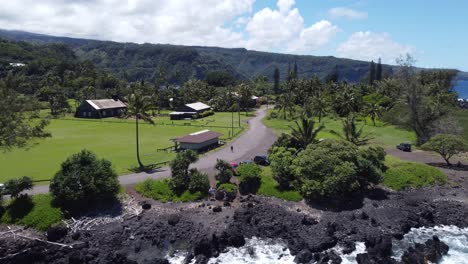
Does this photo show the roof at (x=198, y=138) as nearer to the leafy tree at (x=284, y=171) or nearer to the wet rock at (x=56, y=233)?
the leafy tree at (x=284, y=171)

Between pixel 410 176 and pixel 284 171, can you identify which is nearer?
pixel 284 171

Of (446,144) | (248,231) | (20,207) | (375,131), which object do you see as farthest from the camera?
(375,131)

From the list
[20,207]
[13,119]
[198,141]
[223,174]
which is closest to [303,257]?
[223,174]

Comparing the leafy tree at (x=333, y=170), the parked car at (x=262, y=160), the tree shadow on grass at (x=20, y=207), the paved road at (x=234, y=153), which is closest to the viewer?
the tree shadow on grass at (x=20, y=207)

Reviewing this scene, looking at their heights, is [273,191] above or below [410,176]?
below

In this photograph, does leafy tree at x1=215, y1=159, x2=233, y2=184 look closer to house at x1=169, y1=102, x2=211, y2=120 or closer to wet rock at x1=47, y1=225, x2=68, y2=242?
wet rock at x1=47, y1=225, x2=68, y2=242

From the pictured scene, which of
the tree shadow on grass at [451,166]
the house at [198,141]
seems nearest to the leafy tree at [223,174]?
the house at [198,141]

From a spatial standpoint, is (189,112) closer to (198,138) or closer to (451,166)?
(198,138)
